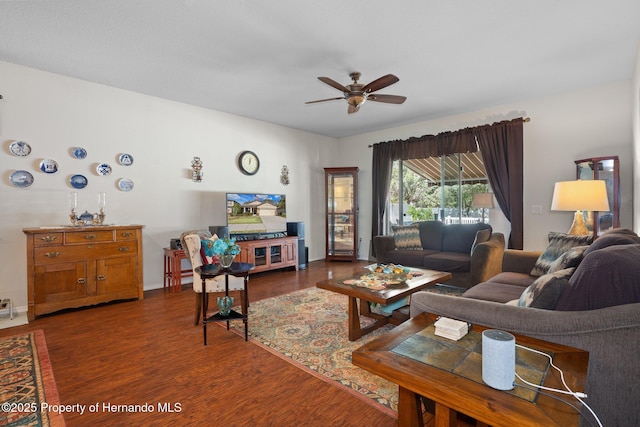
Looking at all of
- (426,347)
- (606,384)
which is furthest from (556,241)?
(426,347)

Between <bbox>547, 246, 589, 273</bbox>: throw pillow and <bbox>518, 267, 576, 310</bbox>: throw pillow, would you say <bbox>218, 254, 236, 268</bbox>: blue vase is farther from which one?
<bbox>547, 246, 589, 273</bbox>: throw pillow

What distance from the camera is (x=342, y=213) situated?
6488mm

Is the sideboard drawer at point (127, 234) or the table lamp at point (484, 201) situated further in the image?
the table lamp at point (484, 201)

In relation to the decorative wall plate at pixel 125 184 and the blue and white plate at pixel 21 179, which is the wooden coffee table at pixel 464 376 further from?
the blue and white plate at pixel 21 179

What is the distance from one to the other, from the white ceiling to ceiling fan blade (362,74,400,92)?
33cm

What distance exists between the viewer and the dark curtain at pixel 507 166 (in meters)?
4.56

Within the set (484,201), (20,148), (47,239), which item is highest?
(20,148)

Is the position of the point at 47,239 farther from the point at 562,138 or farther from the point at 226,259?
the point at 562,138

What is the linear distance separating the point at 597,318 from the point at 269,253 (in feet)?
14.4

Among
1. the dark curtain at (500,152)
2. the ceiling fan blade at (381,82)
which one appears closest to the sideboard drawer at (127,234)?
the ceiling fan blade at (381,82)

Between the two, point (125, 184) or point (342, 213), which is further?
point (342, 213)

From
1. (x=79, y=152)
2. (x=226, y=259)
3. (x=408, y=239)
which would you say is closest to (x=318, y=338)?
(x=226, y=259)

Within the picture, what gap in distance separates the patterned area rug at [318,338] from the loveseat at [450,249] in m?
1.29

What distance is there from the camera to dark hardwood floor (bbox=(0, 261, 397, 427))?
1.67m
